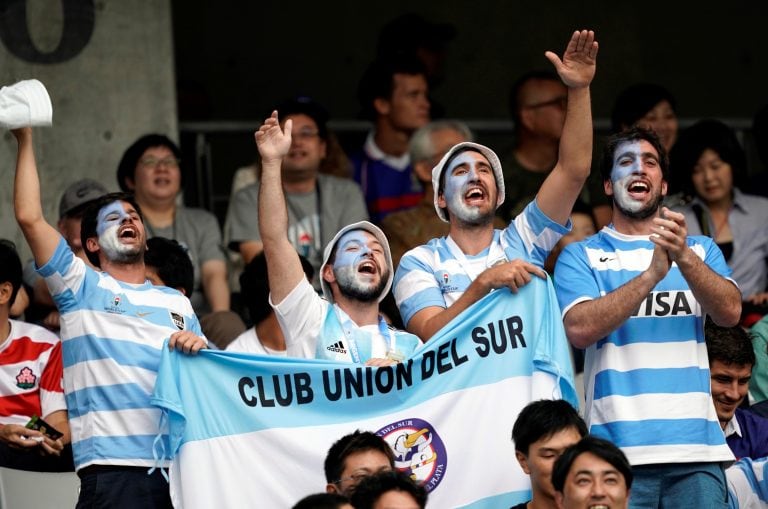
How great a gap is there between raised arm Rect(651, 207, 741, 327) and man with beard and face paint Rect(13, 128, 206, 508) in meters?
2.01

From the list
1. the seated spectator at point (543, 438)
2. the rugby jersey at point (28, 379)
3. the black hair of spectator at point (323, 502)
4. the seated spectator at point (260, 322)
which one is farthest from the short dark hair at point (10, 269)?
the seated spectator at point (543, 438)

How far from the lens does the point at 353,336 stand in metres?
7.59

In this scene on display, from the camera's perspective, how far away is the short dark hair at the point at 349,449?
22.9 ft

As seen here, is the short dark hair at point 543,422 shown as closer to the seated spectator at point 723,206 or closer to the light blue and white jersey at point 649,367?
the light blue and white jersey at point 649,367

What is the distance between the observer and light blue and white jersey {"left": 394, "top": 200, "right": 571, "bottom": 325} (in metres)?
7.67

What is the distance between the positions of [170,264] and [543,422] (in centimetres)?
244

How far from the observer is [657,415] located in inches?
278

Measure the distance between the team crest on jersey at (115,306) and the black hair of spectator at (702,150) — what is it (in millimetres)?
3826

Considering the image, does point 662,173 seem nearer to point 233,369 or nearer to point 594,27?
point 233,369

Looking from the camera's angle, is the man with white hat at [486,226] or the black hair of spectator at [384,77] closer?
the man with white hat at [486,226]

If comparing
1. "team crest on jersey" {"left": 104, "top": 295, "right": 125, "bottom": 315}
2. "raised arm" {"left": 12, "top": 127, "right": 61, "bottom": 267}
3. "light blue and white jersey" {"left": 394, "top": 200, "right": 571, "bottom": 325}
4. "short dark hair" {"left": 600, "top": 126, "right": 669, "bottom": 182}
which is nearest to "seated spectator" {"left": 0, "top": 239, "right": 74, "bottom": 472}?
"team crest on jersey" {"left": 104, "top": 295, "right": 125, "bottom": 315}

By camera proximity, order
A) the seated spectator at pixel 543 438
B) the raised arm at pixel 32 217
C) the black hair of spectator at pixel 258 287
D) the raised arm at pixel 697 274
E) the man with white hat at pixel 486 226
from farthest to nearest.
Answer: the black hair of spectator at pixel 258 287 → the man with white hat at pixel 486 226 → the raised arm at pixel 32 217 → the raised arm at pixel 697 274 → the seated spectator at pixel 543 438

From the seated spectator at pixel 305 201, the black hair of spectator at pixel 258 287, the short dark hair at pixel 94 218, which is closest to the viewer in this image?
the short dark hair at pixel 94 218

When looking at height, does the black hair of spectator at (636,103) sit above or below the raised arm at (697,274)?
above
